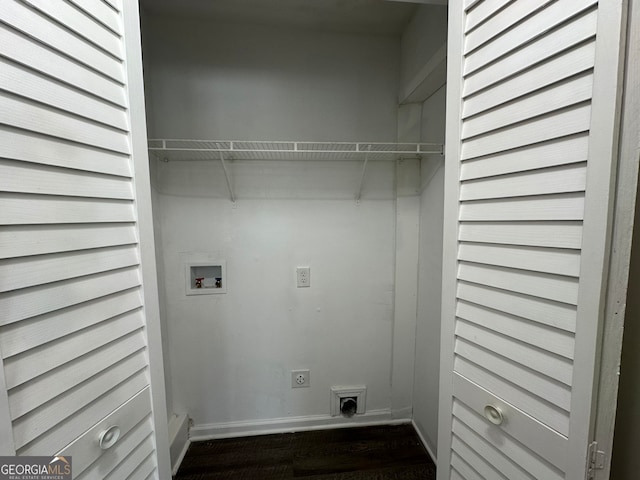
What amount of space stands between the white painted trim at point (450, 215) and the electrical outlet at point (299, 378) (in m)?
0.97

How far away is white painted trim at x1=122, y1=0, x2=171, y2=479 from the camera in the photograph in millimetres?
650

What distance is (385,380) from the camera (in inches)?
67.6

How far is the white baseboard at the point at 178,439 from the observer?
1415 mm

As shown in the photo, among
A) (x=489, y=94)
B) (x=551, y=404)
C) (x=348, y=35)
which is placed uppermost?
(x=348, y=35)

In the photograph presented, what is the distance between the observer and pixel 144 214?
0.69 m

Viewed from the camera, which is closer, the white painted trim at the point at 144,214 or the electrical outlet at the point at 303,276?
the white painted trim at the point at 144,214

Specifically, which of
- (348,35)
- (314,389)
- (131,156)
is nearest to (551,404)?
(131,156)

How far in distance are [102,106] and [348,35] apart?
4.77 ft

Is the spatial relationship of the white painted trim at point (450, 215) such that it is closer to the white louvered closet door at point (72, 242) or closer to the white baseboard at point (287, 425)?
the white louvered closet door at point (72, 242)

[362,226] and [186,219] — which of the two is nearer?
[186,219]

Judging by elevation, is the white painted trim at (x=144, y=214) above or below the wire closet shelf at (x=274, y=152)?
below

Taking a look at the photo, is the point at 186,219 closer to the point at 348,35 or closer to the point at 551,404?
the point at 348,35

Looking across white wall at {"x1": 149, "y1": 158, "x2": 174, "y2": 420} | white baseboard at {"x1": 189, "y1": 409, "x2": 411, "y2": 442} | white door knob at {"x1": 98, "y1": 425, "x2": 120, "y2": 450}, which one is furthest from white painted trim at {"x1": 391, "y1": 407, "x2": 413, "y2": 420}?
white door knob at {"x1": 98, "y1": 425, "x2": 120, "y2": 450}

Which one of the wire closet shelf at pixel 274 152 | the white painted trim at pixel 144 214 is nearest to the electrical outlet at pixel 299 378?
the white painted trim at pixel 144 214
